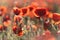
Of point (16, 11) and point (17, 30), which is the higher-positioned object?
point (16, 11)

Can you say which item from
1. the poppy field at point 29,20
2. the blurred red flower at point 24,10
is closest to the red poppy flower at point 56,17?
the poppy field at point 29,20

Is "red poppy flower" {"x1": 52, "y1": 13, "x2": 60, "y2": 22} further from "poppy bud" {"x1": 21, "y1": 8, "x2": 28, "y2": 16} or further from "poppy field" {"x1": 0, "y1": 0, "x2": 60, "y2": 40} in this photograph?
"poppy bud" {"x1": 21, "y1": 8, "x2": 28, "y2": 16}

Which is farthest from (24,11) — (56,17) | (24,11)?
(56,17)

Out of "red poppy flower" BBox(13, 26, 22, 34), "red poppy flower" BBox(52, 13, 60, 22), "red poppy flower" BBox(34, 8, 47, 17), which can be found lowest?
"red poppy flower" BBox(13, 26, 22, 34)

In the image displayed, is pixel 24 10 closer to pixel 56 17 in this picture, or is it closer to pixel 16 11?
pixel 16 11

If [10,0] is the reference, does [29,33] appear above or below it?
below

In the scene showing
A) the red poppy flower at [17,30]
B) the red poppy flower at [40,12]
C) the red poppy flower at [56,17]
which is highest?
the red poppy flower at [40,12]

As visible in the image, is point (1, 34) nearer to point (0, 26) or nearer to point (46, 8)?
point (0, 26)

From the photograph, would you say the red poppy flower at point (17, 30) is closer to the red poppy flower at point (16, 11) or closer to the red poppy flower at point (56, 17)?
the red poppy flower at point (16, 11)

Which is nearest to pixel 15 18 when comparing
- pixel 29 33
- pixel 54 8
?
pixel 29 33

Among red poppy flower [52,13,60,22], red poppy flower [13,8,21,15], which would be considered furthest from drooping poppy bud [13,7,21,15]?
red poppy flower [52,13,60,22]

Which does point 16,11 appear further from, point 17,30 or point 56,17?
point 56,17
